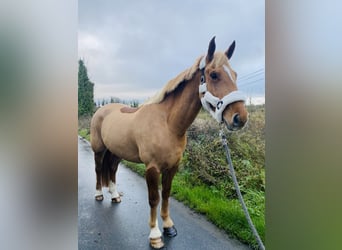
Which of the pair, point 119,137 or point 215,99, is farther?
point 119,137

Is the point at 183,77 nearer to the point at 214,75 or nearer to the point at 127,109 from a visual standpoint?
the point at 214,75

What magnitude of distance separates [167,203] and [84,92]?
0.58m

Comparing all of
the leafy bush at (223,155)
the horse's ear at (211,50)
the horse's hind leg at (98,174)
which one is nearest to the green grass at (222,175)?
the leafy bush at (223,155)

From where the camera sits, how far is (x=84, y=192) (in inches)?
43.6

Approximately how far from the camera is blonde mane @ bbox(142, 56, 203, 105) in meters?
1.14

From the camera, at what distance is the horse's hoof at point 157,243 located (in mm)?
1121

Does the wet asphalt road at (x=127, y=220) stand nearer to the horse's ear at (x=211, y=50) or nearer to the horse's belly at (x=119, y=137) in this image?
the horse's belly at (x=119, y=137)

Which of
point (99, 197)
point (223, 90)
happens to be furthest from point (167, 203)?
point (223, 90)

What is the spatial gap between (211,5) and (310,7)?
39cm

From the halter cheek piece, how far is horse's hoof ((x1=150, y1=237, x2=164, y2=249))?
569 mm

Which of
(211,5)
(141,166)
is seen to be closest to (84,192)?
(141,166)

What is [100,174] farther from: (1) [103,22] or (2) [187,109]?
(1) [103,22]

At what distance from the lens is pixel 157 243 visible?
113cm

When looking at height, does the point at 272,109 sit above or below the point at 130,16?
below
